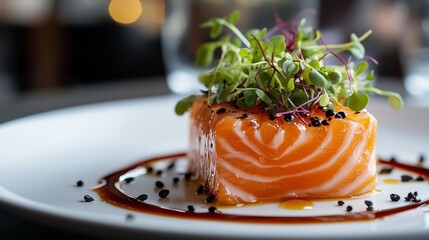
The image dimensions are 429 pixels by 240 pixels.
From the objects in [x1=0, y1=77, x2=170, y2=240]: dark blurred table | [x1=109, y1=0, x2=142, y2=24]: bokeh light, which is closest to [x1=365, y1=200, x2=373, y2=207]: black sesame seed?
[x1=0, y1=77, x2=170, y2=240]: dark blurred table

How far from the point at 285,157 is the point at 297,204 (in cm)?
20

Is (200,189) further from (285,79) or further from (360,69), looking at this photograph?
(360,69)

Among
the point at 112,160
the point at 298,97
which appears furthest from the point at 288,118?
the point at 112,160

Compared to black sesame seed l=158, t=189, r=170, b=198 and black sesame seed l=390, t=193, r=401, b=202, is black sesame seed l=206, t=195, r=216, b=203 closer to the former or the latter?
black sesame seed l=158, t=189, r=170, b=198

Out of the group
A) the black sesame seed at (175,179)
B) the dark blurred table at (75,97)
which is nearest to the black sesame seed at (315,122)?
the black sesame seed at (175,179)

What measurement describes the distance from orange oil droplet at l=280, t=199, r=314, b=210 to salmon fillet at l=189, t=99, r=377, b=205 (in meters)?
0.04

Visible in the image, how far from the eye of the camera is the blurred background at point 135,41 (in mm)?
4363

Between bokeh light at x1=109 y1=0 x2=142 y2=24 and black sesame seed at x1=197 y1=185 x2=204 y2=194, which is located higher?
bokeh light at x1=109 y1=0 x2=142 y2=24

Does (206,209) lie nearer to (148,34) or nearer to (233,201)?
(233,201)

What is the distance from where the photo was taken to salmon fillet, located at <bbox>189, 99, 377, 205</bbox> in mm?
2033

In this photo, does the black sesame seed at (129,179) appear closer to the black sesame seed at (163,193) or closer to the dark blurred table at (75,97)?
the black sesame seed at (163,193)

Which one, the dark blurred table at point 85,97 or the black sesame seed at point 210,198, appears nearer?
the black sesame seed at point 210,198

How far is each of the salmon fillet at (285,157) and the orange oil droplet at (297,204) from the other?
0.14ft

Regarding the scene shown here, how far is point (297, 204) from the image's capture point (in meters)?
2.02
